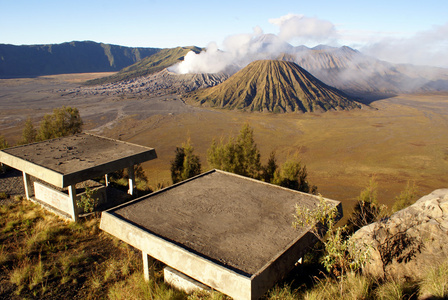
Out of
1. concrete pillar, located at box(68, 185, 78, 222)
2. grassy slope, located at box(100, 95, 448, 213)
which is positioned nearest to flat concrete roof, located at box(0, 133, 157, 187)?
concrete pillar, located at box(68, 185, 78, 222)

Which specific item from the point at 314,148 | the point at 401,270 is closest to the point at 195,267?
the point at 401,270

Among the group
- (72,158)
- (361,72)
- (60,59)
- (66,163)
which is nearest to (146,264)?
(66,163)

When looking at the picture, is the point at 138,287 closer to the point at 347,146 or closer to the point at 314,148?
the point at 314,148

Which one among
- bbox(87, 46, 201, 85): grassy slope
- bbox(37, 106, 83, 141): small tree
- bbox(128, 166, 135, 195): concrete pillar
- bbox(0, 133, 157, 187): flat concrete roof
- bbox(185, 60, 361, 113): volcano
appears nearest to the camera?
bbox(0, 133, 157, 187): flat concrete roof

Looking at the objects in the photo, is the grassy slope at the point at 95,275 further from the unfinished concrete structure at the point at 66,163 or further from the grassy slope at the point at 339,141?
the grassy slope at the point at 339,141

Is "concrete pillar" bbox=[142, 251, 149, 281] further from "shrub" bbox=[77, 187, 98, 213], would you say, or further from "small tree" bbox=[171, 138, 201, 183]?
"small tree" bbox=[171, 138, 201, 183]

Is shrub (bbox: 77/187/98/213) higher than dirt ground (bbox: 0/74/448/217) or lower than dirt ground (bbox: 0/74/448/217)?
higher

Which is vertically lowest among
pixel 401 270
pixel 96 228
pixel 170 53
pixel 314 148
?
pixel 314 148
